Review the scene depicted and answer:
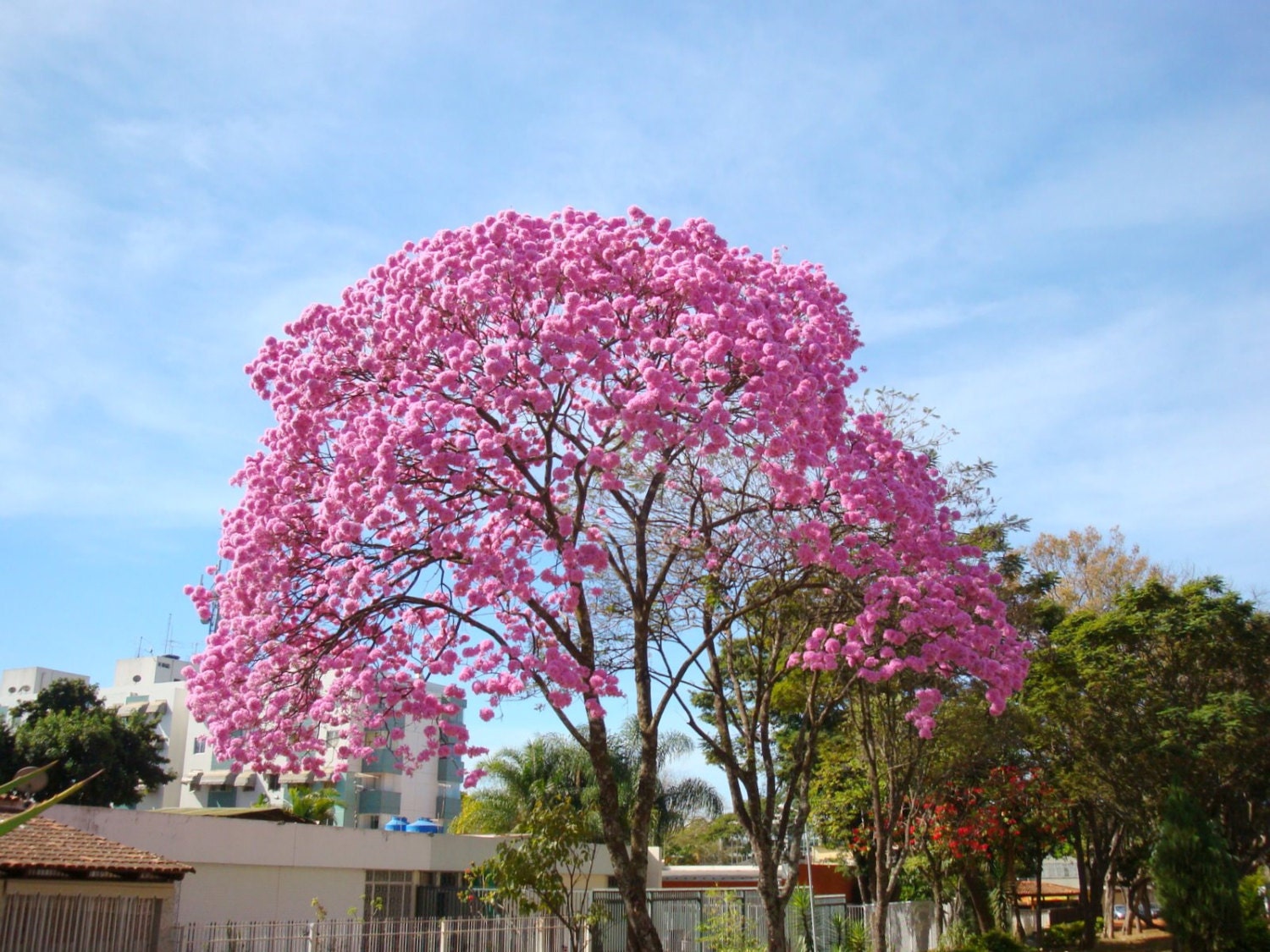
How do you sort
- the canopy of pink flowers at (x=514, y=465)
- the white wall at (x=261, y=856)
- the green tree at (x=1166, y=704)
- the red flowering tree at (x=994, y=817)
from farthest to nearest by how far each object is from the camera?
the red flowering tree at (x=994, y=817) < the green tree at (x=1166, y=704) < the white wall at (x=261, y=856) < the canopy of pink flowers at (x=514, y=465)

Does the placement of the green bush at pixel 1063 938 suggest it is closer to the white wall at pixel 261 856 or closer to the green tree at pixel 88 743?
the white wall at pixel 261 856

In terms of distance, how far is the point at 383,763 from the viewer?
4400cm

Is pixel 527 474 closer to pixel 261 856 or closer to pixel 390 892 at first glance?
pixel 261 856

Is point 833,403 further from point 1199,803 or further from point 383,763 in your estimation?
point 383,763

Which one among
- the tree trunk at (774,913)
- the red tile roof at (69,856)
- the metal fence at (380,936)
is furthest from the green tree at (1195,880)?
the red tile roof at (69,856)

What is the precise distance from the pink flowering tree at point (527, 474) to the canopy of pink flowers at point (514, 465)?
0.03m

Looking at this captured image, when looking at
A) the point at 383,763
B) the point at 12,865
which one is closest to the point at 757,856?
the point at 12,865

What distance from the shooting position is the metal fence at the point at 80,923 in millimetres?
12273

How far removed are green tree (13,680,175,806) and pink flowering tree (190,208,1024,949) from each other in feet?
80.9

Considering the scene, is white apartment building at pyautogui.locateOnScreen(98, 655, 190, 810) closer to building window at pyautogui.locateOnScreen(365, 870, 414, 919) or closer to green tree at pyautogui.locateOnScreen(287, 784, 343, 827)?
green tree at pyautogui.locateOnScreen(287, 784, 343, 827)

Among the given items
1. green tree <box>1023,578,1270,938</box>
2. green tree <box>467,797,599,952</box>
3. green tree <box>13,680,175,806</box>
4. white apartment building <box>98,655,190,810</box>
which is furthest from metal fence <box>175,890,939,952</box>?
white apartment building <box>98,655,190,810</box>

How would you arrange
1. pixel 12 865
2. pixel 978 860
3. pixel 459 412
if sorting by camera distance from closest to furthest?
pixel 459 412 → pixel 12 865 → pixel 978 860

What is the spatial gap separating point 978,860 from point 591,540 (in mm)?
Answer: 19660

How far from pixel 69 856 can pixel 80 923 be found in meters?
0.83
